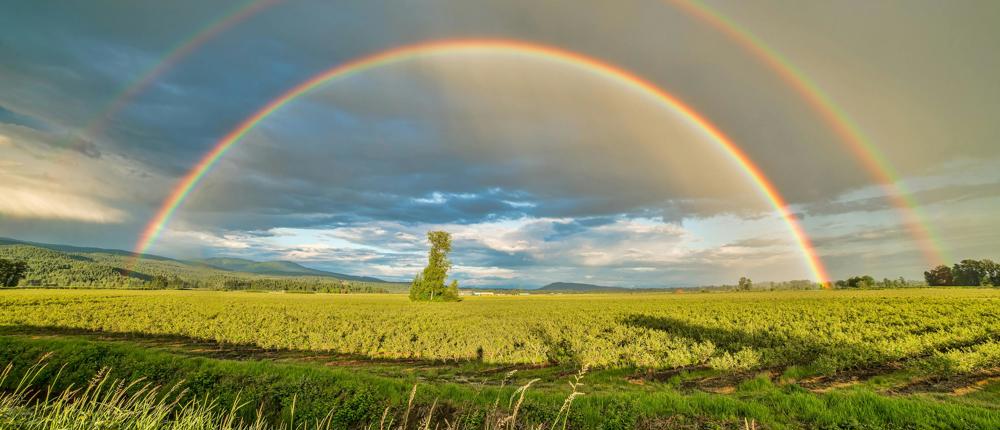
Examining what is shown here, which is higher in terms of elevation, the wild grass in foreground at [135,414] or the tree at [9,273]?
the wild grass in foreground at [135,414]

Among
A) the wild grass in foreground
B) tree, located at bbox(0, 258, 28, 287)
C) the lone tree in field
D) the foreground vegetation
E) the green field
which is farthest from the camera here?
tree, located at bbox(0, 258, 28, 287)

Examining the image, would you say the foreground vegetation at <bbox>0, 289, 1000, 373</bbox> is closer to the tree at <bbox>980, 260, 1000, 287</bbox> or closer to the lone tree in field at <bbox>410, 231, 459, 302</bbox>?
the lone tree in field at <bbox>410, 231, 459, 302</bbox>

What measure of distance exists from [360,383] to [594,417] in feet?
26.5

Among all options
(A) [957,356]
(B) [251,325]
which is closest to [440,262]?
(B) [251,325]

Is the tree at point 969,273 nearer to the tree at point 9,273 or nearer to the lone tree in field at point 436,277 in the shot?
the lone tree in field at point 436,277

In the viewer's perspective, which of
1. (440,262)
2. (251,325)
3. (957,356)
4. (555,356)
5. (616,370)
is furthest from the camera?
(440,262)

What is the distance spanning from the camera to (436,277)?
349ft

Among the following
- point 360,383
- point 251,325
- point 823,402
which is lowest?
point 251,325

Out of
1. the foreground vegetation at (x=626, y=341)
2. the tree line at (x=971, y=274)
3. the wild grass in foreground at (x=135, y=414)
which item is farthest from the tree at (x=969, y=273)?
the wild grass in foreground at (x=135, y=414)

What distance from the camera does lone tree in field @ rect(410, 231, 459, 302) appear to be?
106000 millimetres

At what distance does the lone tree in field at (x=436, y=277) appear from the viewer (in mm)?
106000

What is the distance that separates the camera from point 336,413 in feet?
42.4

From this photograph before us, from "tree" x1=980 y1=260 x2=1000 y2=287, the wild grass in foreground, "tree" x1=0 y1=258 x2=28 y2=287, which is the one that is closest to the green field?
the wild grass in foreground

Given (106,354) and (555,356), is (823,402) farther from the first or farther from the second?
(106,354)
